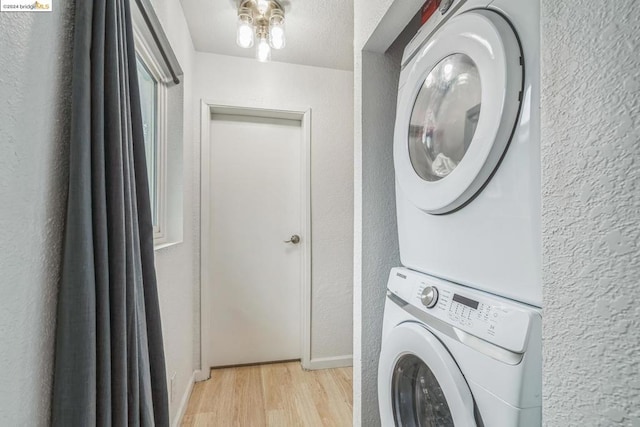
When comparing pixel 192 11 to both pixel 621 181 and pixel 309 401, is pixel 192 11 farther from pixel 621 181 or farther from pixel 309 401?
pixel 309 401

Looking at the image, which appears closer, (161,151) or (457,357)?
(457,357)

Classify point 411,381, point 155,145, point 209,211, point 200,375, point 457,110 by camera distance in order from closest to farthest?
1. point 457,110
2. point 411,381
3. point 155,145
4. point 200,375
5. point 209,211

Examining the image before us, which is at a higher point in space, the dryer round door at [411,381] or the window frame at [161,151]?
the window frame at [161,151]

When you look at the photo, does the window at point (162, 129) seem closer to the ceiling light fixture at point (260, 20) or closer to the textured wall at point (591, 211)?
the ceiling light fixture at point (260, 20)

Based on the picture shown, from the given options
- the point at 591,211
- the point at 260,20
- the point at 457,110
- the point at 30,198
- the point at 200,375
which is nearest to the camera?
the point at 591,211

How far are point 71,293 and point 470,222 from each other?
926 millimetres

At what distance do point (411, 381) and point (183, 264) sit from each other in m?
1.47

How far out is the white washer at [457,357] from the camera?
0.55m

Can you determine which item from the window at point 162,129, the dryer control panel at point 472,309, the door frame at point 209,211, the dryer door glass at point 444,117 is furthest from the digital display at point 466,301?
the door frame at point 209,211

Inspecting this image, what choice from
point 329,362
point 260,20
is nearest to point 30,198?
point 260,20

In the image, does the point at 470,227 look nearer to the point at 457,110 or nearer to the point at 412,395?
the point at 457,110

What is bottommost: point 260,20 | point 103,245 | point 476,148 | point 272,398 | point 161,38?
point 272,398

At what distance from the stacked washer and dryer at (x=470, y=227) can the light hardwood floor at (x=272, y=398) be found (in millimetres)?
933

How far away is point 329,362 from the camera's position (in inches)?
90.8
